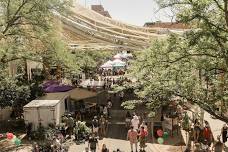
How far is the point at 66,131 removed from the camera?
24.1m

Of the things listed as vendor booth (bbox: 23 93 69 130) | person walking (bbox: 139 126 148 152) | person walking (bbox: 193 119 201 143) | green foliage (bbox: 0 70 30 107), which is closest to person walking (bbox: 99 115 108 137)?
vendor booth (bbox: 23 93 69 130)

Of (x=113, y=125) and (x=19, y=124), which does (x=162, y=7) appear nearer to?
(x=113, y=125)

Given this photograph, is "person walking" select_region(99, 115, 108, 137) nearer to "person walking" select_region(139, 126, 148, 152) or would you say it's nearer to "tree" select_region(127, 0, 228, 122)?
"person walking" select_region(139, 126, 148, 152)

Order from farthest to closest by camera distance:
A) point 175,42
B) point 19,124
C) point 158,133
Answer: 1. point 19,124
2. point 158,133
3. point 175,42

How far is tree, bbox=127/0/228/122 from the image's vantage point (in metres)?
14.6

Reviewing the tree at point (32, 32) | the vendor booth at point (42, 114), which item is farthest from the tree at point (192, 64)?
the vendor booth at point (42, 114)

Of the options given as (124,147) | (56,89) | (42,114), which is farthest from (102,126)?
(56,89)

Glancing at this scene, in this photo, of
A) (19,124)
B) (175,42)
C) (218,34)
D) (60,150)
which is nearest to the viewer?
(218,34)

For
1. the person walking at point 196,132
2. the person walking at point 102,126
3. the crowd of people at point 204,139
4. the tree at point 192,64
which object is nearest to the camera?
the tree at point 192,64

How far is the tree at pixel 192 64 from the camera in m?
14.6

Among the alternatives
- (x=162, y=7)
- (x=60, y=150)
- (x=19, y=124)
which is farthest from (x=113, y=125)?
(x=162, y=7)

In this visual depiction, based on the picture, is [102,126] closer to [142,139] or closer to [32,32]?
[142,139]

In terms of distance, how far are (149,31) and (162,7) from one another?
2188 centimetres

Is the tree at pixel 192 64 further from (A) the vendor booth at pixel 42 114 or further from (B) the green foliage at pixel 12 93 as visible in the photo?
(B) the green foliage at pixel 12 93
